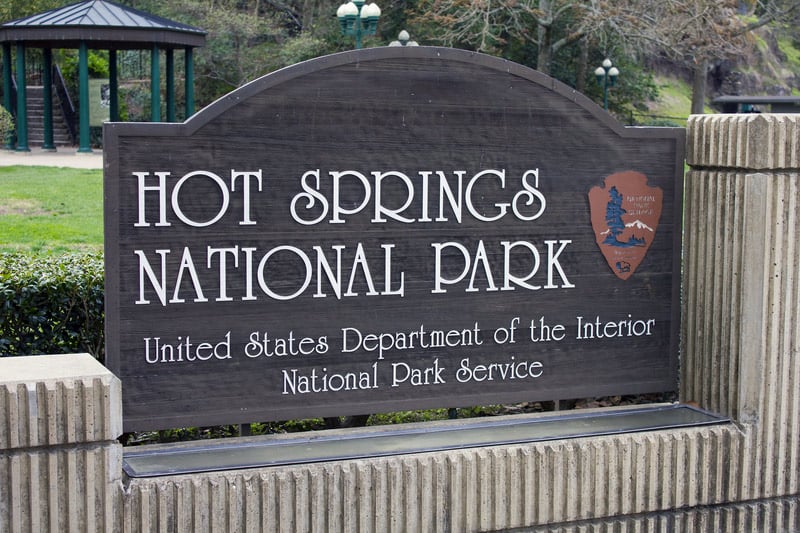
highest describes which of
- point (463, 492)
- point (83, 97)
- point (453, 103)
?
point (83, 97)

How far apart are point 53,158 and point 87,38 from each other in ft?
8.92

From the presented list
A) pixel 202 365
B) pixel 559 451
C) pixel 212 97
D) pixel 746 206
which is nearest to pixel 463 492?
pixel 559 451

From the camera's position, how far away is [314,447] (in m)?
3.90

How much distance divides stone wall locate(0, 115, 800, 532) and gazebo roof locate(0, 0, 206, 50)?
20.3 meters

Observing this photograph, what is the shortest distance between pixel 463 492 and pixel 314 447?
0.58 meters

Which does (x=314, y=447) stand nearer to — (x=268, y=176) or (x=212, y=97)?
(x=268, y=176)

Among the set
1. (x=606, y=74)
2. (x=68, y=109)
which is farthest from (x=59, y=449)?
(x=606, y=74)

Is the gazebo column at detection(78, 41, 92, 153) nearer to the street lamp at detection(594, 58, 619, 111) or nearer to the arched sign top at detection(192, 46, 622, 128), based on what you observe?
the street lamp at detection(594, 58, 619, 111)

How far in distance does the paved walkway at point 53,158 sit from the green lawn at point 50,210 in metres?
2.33

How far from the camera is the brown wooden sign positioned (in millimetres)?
3742

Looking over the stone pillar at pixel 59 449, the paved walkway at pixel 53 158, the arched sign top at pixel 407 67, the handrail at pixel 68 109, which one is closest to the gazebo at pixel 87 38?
the paved walkway at pixel 53 158

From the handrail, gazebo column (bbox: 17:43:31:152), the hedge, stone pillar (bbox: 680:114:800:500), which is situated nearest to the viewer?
stone pillar (bbox: 680:114:800:500)

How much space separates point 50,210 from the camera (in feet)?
42.5

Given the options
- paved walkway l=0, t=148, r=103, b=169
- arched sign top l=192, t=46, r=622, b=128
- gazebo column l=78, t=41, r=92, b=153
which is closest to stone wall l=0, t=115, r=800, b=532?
arched sign top l=192, t=46, r=622, b=128
